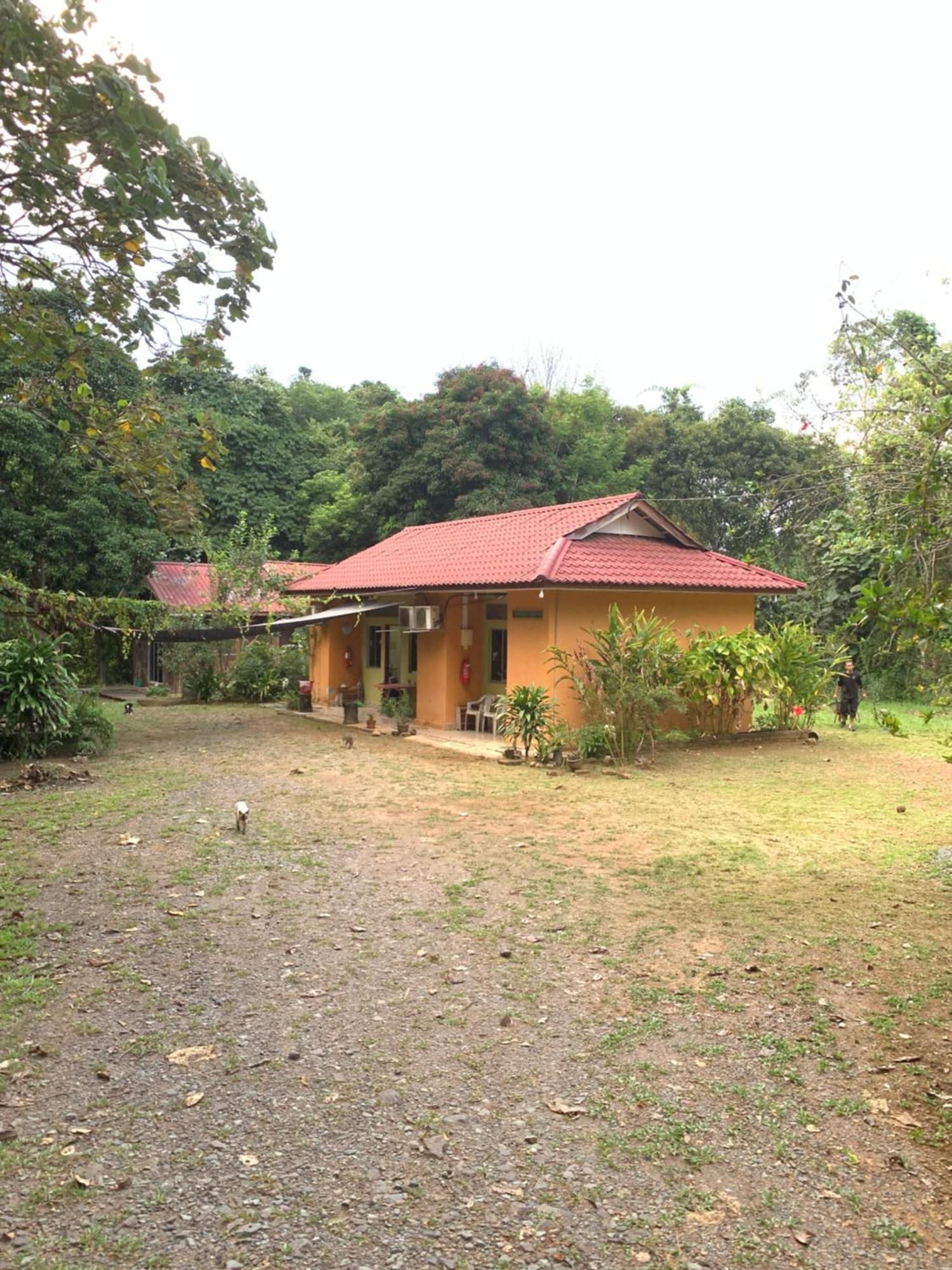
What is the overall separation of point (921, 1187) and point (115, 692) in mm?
22511

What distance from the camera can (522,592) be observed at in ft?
46.6

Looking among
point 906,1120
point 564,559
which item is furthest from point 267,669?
point 906,1120

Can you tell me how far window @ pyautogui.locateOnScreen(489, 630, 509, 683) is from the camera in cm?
1625

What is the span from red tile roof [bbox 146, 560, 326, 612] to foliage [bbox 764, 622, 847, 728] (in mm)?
13548

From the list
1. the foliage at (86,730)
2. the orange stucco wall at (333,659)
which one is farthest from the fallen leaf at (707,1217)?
the orange stucco wall at (333,659)

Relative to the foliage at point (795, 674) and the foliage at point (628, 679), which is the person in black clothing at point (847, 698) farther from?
the foliage at point (628, 679)

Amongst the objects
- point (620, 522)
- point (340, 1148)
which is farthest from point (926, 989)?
point (620, 522)

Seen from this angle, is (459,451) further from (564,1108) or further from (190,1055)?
(564,1108)

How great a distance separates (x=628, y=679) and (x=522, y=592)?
102 inches

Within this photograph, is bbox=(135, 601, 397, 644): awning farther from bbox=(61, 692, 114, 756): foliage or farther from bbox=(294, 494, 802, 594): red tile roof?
bbox=(61, 692, 114, 756): foliage

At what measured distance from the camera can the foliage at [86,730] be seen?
42.0 feet

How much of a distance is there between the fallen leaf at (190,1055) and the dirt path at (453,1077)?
0.12ft

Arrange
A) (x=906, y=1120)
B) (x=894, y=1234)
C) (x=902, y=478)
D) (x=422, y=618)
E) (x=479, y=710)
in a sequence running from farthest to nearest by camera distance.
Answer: (x=479, y=710), (x=422, y=618), (x=902, y=478), (x=906, y=1120), (x=894, y=1234)

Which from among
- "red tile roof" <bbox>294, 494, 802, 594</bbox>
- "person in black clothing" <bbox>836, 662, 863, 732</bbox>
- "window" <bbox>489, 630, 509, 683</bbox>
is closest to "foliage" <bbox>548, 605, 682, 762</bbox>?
"red tile roof" <bbox>294, 494, 802, 594</bbox>
